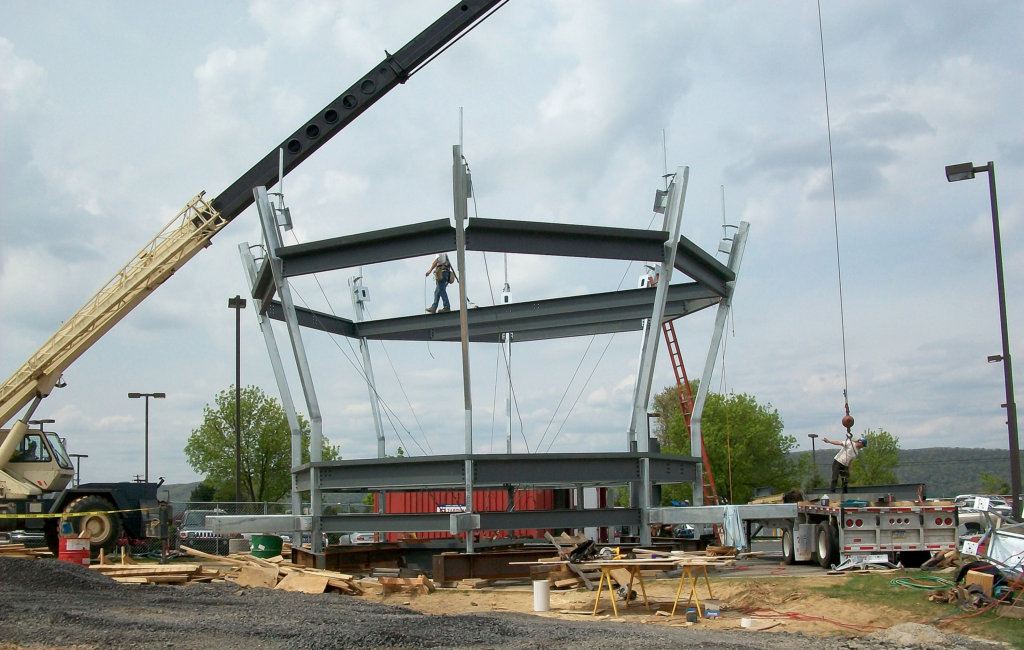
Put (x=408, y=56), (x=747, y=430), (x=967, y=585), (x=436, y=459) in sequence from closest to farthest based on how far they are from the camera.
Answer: (x=967, y=585) → (x=436, y=459) → (x=408, y=56) → (x=747, y=430)

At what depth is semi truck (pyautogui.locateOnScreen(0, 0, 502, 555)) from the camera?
80.7 ft

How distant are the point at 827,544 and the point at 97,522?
17.0 m

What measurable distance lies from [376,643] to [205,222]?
1795 cm

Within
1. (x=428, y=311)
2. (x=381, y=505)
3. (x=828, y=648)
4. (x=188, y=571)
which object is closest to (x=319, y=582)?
(x=188, y=571)

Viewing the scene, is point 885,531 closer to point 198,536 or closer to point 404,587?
point 404,587

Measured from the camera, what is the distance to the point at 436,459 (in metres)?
20.6

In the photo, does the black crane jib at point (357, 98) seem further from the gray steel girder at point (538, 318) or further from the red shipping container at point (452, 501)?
the red shipping container at point (452, 501)

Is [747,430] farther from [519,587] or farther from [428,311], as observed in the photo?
[519,587]

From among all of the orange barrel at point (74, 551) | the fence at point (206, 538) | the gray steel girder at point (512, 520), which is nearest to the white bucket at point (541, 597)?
the gray steel girder at point (512, 520)

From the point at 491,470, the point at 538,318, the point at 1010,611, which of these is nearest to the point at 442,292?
the point at 538,318

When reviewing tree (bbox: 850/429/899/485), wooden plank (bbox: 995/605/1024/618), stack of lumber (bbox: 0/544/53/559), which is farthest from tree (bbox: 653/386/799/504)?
wooden plank (bbox: 995/605/1024/618)

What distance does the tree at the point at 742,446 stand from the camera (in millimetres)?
62156

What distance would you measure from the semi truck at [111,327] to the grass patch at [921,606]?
15.7 metres

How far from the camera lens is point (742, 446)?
202 ft
